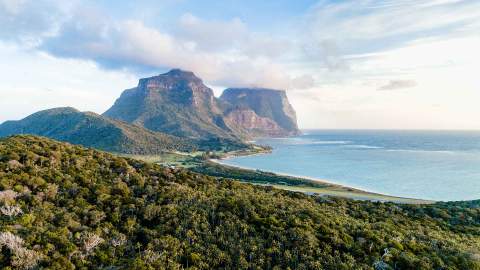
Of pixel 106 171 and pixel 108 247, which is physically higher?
pixel 106 171

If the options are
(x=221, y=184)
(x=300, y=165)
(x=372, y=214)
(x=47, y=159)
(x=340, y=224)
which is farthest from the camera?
(x=300, y=165)

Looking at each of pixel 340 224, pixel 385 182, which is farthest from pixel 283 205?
pixel 385 182

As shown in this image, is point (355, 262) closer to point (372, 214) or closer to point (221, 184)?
point (372, 214)

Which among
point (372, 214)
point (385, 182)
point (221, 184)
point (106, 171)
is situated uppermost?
point (106, 171)

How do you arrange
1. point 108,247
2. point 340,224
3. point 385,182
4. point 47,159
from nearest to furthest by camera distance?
point 108,247 → point 340,224 → point 47,159 → point 385,182

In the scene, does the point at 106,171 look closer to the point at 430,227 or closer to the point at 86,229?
the point at 86,229

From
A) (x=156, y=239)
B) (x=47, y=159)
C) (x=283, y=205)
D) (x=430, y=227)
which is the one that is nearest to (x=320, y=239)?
(x=283, y=205)

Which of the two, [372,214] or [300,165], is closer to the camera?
[372,214]
